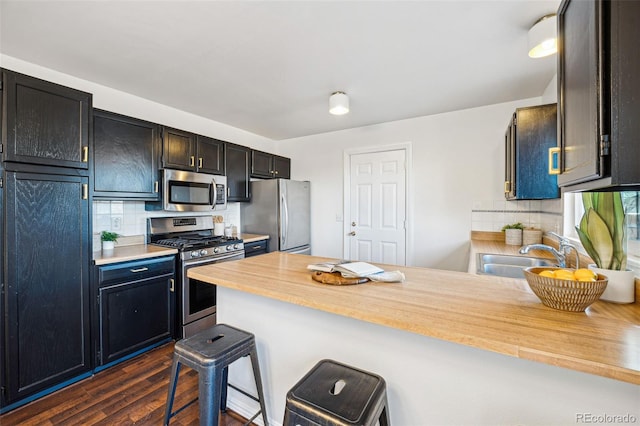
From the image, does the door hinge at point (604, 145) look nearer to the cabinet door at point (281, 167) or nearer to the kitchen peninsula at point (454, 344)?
the kitchen peninsula at point (454, 344)

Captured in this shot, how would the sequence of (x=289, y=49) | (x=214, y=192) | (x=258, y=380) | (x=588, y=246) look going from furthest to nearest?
(x=214, y=192) < (x=289, y=49) < (x=258, y=380) < (x=588, y=246)

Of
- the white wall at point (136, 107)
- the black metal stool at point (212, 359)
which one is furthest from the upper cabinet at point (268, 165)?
the black metal stool at point (212, 359)

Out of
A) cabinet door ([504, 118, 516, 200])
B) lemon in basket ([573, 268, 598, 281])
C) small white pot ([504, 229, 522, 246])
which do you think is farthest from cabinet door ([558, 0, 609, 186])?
small white pot ([504, 229, 522, 246])

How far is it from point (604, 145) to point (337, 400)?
1117mm

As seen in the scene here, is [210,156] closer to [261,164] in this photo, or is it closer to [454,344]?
[261,164]

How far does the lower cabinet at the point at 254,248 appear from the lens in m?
3.42

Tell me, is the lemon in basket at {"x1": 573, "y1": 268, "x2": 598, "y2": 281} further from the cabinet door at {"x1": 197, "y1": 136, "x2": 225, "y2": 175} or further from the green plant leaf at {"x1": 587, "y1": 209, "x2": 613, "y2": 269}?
the cabinet door at {"x1": 197, "y1": 136, "x2": 225, "y2": 175}

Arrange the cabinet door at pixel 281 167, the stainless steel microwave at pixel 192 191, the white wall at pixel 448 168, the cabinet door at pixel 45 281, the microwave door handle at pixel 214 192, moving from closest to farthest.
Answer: the cabinet door at pixel 45 281
the stainless steel microwave at pixel 192 191
the white wall at pixel 448 168
the microwave door handle at pixel 214 192
the cabinet door at pixel 281 167

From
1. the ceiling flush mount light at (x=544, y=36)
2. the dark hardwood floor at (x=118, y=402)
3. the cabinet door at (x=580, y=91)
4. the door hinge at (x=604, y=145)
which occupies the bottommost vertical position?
the dark hardwood floor at (x=118, y=402)

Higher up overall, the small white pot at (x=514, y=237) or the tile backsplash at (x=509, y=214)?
the tile backsplash at (x=509, y=214)

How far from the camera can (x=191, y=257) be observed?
265 centimetres

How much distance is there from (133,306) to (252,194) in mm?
1998

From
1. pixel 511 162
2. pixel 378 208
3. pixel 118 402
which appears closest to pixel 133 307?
pixel 118 402

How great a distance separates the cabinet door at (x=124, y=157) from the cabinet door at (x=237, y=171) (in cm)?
91
